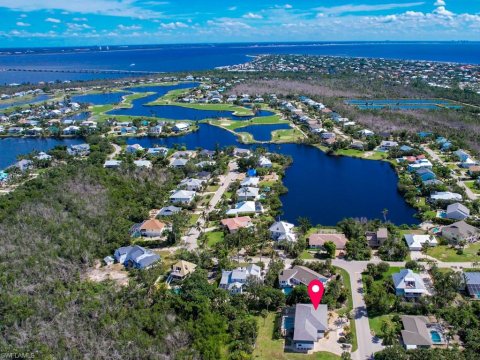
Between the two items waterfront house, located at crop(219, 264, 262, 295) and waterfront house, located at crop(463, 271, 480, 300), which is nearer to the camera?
waterfront house, located at crop(463, 271, 480, 300)

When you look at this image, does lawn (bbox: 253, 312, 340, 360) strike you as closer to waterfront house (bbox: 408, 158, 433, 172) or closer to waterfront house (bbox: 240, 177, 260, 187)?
waterfront house (bbox: 240, 177, 260, 187)

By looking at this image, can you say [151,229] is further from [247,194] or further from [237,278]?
[237,278]

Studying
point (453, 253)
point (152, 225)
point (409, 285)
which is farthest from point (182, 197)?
point (453, 253)

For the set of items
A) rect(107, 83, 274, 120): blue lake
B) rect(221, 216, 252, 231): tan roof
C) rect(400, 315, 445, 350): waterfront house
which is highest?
rect(107, 83, 274, 120): blue lake

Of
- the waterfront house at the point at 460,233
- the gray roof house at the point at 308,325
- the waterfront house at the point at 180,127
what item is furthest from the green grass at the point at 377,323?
the waterfront house at the point at 180,127

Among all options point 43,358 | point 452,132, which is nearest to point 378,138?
point 452,132

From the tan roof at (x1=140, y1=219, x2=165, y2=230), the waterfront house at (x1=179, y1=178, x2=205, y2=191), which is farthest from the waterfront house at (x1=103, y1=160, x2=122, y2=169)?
the tan roof at (x1=140, y1=219, x2=165, y2=230)

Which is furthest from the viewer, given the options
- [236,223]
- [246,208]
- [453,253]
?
[246,208]
